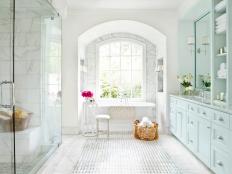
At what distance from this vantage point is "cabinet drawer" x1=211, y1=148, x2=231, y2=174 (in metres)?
2.77

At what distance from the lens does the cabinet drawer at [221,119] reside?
2775 mm

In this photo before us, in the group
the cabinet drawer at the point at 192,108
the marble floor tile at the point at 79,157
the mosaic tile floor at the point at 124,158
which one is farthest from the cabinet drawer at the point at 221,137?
the cabinet drawer at the point at 192,108

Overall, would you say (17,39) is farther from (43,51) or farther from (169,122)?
(169,122)

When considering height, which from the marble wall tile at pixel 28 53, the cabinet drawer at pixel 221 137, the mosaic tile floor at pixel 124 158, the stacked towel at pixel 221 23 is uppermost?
the stacked towel at pixel 221 23

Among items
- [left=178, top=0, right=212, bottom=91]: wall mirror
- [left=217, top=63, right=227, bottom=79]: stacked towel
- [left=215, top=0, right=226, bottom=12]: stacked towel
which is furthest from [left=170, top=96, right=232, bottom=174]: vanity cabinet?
[left=215, top=0, right=226, bottom=12]: stacked towel

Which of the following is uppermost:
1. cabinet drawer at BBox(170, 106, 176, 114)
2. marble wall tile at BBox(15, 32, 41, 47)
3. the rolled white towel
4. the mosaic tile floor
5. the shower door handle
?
the rolled white towel

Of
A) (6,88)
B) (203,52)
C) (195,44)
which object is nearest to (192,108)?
(203,52)

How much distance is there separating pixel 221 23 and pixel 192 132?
159 centimetres

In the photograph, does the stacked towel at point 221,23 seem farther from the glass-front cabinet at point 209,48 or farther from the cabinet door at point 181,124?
the cabinet door at point 181,124

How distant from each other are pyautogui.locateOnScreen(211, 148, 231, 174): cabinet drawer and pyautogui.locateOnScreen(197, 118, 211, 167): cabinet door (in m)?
0.15

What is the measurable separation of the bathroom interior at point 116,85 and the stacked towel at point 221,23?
1 centimetres

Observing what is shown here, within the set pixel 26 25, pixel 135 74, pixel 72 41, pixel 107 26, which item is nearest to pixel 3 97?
pixel 26 25

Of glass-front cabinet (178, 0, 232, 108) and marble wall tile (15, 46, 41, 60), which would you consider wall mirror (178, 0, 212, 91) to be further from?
marble wall tile (15, 46, 41, 60)

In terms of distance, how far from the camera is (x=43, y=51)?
3.80 m
